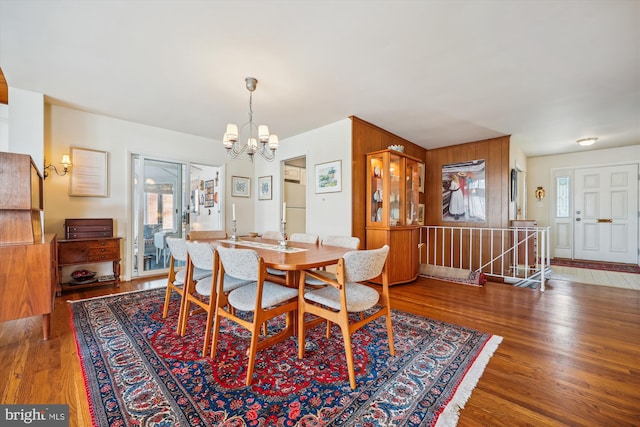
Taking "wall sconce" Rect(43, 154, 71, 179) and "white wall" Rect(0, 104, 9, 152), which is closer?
"white wall" Rect(0, 104, 9, 152)

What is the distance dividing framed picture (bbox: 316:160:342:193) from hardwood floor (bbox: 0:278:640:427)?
73.3 inches

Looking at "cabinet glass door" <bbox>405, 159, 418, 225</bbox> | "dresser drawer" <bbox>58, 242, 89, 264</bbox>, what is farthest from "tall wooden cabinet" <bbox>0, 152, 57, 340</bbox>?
"cabinet glass door" <bbox>405, 159, 418, 225</bbox>

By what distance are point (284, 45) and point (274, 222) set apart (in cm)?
336

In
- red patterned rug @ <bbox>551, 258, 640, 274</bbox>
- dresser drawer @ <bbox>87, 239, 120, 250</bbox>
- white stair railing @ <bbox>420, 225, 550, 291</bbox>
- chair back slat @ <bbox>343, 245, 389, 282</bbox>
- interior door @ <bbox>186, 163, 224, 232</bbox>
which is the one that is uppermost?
interior door @ <bbox>186, 163, 224, 232</bbox>

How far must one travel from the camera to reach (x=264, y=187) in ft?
17.3

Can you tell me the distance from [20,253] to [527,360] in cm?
386

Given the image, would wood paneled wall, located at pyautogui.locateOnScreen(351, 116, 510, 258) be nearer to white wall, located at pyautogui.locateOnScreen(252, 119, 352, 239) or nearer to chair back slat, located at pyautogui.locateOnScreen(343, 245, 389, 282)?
white wall, located at pyautogui.locateOnScreen(252, 119, 352, 239)

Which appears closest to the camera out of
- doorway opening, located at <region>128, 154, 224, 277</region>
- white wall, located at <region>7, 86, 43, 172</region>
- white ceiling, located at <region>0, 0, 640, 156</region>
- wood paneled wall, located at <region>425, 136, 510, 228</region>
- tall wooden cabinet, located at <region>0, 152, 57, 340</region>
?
white ceiling, located at <region>0, 0, 640, 156</region>

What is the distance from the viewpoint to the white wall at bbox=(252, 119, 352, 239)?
3.91 m

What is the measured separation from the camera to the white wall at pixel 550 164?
5.41 meters

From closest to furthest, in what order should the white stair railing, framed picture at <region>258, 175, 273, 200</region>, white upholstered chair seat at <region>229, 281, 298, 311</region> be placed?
white upholstered chair seat at <region>229, 281, 298, 311</region>, the white stair railing, framed picture at <region>258, 175, 273, 200</region>

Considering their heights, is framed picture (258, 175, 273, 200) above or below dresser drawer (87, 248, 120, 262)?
above

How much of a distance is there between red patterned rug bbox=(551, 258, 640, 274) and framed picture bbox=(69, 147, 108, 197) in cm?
852

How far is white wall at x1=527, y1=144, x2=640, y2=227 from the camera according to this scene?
17.8ft
